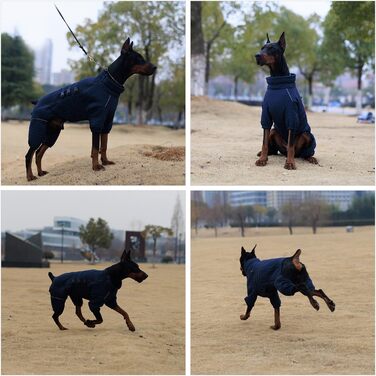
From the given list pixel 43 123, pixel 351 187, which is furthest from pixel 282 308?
pixel 43 123

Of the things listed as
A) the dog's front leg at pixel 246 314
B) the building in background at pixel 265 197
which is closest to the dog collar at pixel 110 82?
the building in background at pixel 265 197

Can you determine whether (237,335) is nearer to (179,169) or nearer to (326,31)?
(179,169)

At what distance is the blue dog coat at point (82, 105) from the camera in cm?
669

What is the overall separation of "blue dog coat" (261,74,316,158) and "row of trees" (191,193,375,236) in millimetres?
1508

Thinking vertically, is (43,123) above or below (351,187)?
above

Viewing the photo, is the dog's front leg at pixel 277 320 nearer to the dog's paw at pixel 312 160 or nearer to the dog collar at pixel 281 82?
the dog's paw at pixel 312 160

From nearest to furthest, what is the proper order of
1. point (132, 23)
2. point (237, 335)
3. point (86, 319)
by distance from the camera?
point (237, 335) → point (86, 319) → point (132, 23)

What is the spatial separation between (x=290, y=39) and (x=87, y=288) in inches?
629

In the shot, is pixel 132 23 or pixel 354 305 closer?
pixel 354 305

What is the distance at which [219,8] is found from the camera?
51.6 feet

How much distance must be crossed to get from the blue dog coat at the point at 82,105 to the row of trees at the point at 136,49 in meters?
5.90

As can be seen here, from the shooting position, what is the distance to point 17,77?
22.6m

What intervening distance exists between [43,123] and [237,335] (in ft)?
9.50

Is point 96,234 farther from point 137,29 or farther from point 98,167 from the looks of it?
point 137,29
